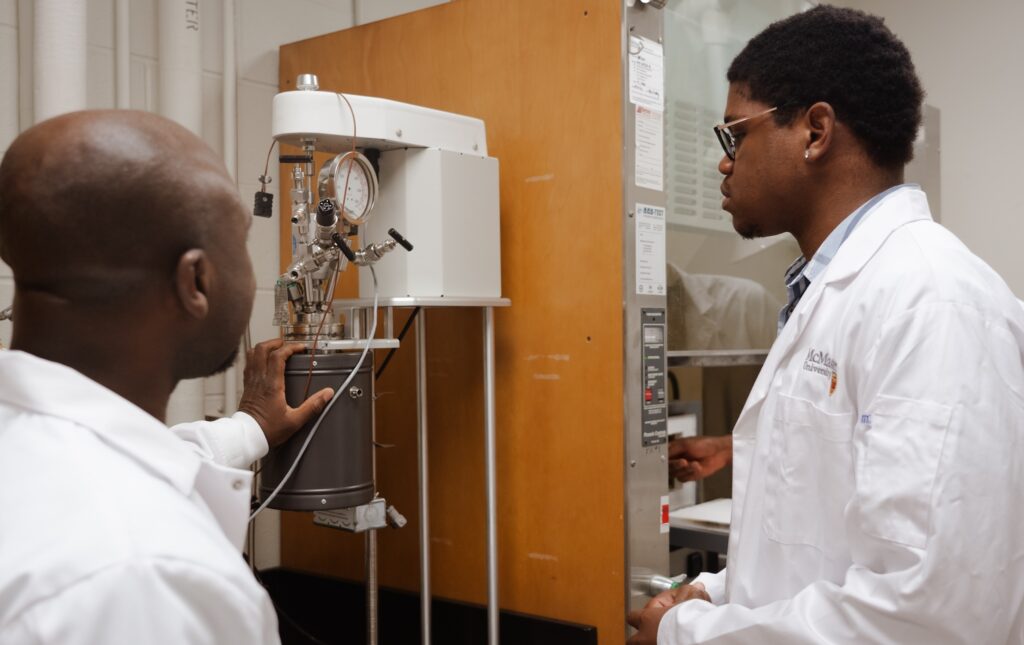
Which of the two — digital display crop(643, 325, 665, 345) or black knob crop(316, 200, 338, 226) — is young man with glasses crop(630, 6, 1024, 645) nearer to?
digital display crop(643, 325, 665, 345)

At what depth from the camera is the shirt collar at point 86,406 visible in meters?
0.67

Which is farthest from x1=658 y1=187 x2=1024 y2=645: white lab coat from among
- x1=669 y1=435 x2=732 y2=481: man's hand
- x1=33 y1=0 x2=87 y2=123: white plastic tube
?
x1=33 y1=0 x2=87 y2=123: white plastic tube

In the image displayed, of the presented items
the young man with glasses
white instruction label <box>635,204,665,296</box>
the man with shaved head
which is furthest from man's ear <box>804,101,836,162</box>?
the man with shaved head

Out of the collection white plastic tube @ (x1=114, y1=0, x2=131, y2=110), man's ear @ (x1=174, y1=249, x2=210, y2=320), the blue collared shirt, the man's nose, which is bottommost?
man's ear @ (x1=174, y1=249, x2=210, y2=320)

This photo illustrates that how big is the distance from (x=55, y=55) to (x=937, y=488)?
1748mm

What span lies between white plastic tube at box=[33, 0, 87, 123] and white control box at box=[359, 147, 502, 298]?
2.17 ft

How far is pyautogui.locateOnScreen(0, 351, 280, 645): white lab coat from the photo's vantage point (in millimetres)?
563

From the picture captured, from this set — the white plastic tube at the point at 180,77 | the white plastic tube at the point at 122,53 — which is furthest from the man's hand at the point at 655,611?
the white plastic tube at the point at 122,53

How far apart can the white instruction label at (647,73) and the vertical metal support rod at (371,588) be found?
0.95 meters

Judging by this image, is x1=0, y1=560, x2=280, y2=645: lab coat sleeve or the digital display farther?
the digital display

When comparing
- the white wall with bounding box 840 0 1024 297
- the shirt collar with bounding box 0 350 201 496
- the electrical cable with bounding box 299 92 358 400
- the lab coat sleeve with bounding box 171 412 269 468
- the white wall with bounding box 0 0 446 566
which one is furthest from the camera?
the white wall with bounding box 840 0 1024 297

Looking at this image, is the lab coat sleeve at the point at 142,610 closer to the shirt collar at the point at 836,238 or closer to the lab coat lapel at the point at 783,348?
the lab coat lapel at the point at 783,348

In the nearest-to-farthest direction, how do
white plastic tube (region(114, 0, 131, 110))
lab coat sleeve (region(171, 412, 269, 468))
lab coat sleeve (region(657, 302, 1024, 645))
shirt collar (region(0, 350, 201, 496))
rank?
shirt collar (region(0, 350, 201, 496))
lab coat sleeve (region(657, 302, 1024, 645))
lab coat sleeve (region(171, 412, 269, 468))
white plastic tube (region(114, 0, 131, 110))

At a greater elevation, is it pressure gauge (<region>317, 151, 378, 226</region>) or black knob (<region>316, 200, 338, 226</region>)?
pressure gauge (<region>317, 151, 378, 226</region>)
